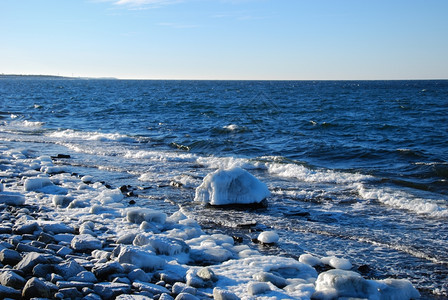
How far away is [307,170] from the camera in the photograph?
12.1 meters

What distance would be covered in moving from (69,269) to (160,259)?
1076 millimetres

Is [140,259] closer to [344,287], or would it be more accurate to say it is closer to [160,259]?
[160,259]

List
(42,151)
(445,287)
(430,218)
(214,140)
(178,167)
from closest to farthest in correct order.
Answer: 1. (445,287)
2. (430,218)
3. (178,167)
4. (42,151)
5. (214,140)

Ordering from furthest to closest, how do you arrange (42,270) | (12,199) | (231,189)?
(231,189)
(12,199)
(42,270)

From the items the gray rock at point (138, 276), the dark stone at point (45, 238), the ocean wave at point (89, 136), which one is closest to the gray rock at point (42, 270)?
the gray rock at point (138, 276)

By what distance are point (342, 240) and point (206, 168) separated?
22.3 ft

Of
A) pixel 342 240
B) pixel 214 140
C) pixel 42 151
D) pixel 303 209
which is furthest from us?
pixel 214 140

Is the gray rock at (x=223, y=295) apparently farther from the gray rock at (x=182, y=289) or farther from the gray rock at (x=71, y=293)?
the gray rock at (x=71, y=293)

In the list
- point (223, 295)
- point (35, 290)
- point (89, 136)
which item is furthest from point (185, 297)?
point (89, 136)

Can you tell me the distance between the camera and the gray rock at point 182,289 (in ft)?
14.7

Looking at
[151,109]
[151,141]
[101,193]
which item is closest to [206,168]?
[101,193]

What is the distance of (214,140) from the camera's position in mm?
18344

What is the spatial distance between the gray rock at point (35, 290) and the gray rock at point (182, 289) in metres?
1.25

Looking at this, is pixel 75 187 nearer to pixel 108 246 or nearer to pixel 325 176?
pixel 108 246
